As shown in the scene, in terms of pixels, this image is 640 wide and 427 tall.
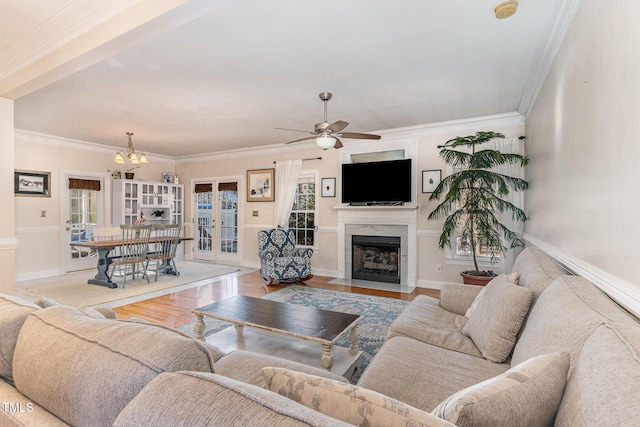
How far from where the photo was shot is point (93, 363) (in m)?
0.75

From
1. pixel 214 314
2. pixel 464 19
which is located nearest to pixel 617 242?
pixel 464 19

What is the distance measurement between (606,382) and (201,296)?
451 cm

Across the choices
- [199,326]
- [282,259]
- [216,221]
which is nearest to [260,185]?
[216,221]

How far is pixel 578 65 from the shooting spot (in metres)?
1.96

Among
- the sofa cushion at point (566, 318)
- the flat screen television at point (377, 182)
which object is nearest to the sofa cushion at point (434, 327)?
the sofa cushion at point (566, 318)

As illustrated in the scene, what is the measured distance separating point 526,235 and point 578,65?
254cm

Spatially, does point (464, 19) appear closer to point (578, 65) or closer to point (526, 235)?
point (578, 65)

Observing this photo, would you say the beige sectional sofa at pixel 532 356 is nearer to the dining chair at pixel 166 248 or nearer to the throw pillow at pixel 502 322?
the throw pillow at pixel 502 322

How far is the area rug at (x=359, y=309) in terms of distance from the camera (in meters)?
2.92

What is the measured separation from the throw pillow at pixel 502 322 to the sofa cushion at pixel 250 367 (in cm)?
84

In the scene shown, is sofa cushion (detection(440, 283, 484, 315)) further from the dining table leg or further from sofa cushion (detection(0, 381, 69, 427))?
the dining table leg

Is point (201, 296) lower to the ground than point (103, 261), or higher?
lower

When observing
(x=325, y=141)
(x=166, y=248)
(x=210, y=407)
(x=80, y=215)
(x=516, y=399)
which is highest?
(x=325, y=141)

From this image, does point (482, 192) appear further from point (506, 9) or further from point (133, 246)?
point (133, 246)
